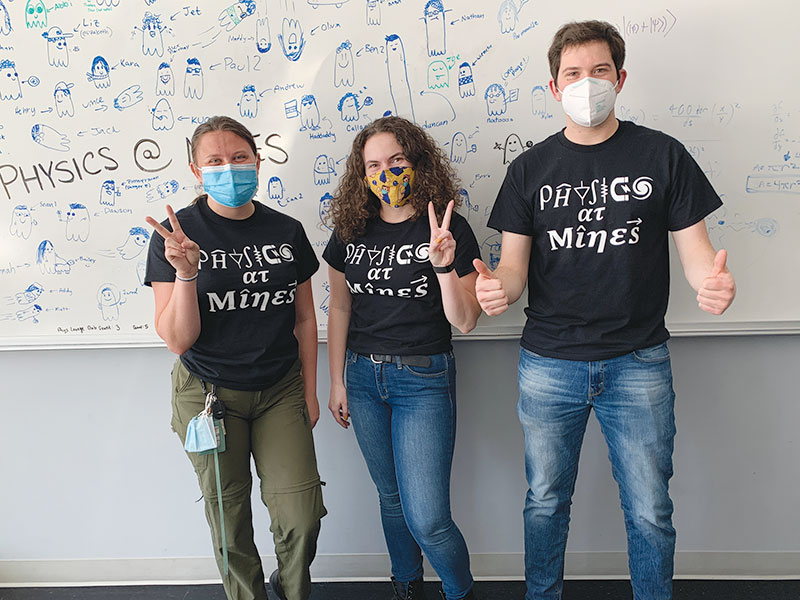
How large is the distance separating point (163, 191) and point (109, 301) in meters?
0.47

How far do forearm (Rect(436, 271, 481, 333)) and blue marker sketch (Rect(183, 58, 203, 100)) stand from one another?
115 centimetres

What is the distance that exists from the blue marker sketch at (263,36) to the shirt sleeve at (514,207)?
99cm

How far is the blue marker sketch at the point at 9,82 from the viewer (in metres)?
2.18

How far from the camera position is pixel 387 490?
2.02 metres

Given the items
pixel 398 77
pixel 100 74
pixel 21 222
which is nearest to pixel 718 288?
pixel 398 77

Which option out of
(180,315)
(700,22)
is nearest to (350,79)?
(180,315)

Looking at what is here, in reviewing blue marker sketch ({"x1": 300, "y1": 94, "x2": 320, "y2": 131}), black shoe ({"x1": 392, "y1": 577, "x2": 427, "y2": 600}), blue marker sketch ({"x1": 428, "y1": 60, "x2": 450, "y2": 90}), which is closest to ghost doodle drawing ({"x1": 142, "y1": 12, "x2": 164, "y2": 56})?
blue marker sketch ({"x1": 300, "y1": 94, "x2": 320, "y2": 131})

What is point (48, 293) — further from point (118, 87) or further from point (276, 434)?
point (276, 434)

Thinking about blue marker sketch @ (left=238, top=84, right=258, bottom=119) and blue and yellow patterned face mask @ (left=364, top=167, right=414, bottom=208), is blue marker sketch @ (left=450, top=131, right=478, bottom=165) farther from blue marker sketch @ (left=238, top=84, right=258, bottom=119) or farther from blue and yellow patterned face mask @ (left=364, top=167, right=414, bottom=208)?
blue marker sketch @ (left=238, top=84, right=258, bottom=119)

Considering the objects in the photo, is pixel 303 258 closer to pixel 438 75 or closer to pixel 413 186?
pixel 413 186

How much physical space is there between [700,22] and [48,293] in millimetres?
2520

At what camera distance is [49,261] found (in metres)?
2.29

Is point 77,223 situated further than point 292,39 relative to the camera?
Yes

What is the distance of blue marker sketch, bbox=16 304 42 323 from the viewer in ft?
7.61
